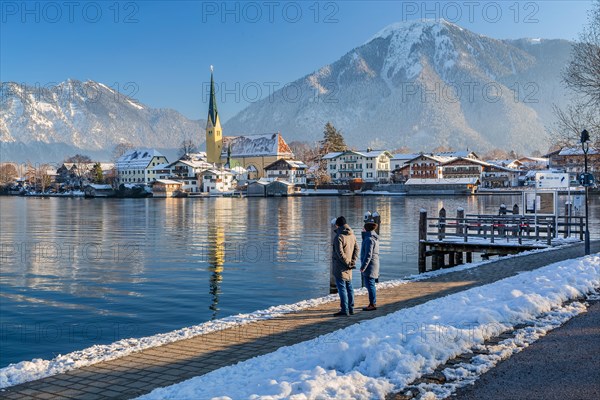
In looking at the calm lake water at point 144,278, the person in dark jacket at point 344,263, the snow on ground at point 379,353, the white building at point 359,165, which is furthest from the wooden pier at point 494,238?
the white building at point 359,165

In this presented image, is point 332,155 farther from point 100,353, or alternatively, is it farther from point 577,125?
point 100,353

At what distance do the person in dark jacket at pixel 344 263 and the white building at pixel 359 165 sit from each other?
158171 mm

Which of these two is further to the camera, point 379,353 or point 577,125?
point 577,125

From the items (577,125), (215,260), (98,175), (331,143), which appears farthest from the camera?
(331,143)

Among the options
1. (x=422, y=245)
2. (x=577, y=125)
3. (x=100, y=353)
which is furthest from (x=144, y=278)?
(x=577, y=125)

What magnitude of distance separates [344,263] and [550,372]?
6500 mm

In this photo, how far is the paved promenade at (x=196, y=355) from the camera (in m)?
8.61

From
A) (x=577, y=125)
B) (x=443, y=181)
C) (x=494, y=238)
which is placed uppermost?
(x=577, y=125)

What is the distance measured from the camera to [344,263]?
14109 millimetres

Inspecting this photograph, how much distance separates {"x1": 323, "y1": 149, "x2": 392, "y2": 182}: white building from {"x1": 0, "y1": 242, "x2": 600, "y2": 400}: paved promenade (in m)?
157

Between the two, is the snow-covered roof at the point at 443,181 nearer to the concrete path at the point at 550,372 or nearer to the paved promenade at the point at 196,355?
the paved promenade at the point at 196,355

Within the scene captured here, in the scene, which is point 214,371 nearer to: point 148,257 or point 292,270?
point 292,270

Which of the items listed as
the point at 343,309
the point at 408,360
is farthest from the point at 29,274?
the point at 408,360

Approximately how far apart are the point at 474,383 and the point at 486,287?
23.1 feet
